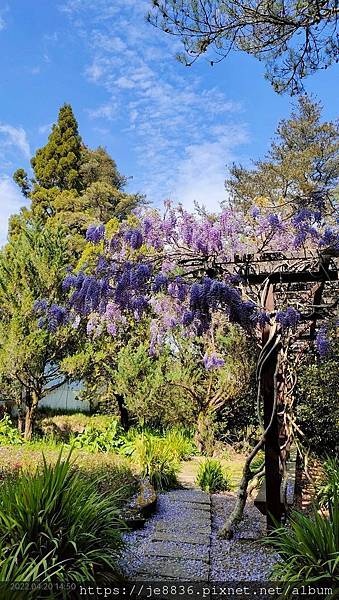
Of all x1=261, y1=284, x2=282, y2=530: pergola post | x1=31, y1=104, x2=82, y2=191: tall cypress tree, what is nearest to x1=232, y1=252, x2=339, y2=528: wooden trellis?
x1=261, y1=284, x2=282, y2=530: pergola post

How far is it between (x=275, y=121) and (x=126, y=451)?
13.0m

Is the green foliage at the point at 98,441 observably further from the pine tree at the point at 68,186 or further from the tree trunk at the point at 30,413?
the pine tree at the point at 68,186

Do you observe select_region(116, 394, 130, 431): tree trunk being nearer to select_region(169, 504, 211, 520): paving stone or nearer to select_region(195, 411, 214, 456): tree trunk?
select_region(195, 411, 214, 456): tree trunk

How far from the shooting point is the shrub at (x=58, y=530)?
253 cm

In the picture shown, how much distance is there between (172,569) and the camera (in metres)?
3.21

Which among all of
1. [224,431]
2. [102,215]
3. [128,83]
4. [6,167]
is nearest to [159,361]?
[224,431]

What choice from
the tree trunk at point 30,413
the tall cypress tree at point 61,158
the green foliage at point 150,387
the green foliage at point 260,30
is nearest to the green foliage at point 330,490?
the green foliage at point 260,30

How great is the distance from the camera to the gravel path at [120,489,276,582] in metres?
3.18

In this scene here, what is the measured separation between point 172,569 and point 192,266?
89.4 inches

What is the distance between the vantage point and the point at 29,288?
8.49 meters

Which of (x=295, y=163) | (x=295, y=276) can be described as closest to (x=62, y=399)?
(x=295, y=163)

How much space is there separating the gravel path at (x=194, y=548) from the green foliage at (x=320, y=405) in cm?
281

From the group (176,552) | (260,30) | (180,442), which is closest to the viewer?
(260,30)

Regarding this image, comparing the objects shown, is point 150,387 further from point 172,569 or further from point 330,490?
point 172,569
